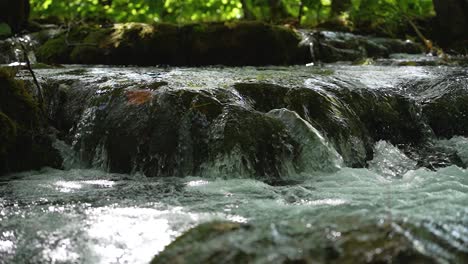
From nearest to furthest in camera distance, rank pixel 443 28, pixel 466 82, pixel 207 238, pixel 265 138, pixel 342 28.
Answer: pixel 207 238
pixel 265 138
pixel 466 82
pixel 443 28
pixel 342 28

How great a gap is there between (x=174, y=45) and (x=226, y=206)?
16.0ft

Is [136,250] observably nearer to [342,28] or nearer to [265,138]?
[265,138]

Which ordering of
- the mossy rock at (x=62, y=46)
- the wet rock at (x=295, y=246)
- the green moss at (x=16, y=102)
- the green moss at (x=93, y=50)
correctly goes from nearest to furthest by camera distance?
the wet rock at (x=295, y=246) < the green moss at (x=16, y=102) < the green moss at (x=93, y=50) < the mossy rock at (x=62, y=46)

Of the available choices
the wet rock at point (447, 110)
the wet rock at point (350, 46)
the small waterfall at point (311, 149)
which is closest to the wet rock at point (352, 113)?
the wet rock at point (447, 110)

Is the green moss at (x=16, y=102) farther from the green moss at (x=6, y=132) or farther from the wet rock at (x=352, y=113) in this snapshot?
the wet rock at (x=352, y=113)

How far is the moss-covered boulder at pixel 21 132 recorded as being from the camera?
396 centimetres

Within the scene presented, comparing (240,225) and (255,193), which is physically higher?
(240,225)

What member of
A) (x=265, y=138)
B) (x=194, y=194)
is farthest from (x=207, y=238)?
(x=265, y=138)

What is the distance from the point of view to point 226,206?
9.29ft

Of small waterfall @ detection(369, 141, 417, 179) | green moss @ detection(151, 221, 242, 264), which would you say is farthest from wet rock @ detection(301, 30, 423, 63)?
green moss @ detection(151, 221, 242, 264)

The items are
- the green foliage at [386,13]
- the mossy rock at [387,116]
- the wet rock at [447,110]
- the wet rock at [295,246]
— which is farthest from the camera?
the green foliage at [386,13]

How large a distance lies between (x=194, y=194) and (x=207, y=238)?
43.6 inches

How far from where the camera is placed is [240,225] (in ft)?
7.18

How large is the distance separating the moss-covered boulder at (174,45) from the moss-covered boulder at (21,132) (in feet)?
9.60
